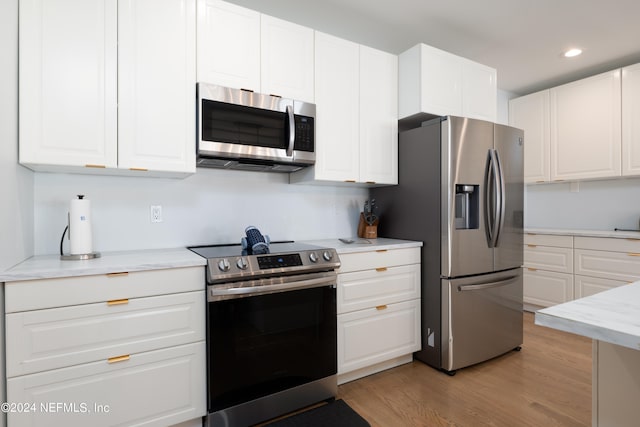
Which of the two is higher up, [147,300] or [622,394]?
[147,300]

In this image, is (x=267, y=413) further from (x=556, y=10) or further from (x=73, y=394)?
(x=556, y=10)

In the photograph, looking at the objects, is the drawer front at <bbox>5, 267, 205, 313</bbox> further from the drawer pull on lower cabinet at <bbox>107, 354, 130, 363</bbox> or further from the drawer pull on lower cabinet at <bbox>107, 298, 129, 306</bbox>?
the drawer pull on lower cabinet at <bbox>107, 354, 130, 363</bbox>

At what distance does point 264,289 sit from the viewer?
1.82 metres

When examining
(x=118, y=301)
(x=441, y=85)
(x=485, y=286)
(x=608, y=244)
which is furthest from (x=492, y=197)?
(x=118, y=301)

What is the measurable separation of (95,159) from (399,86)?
2261 millimetres

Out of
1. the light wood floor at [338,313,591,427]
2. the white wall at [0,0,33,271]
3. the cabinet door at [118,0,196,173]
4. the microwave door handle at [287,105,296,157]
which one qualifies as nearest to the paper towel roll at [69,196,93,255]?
the white wall at [0,0,33,271]

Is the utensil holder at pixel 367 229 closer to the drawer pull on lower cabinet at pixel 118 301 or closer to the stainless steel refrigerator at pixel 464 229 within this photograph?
the stainless steel refrigerator at pixel 464 229

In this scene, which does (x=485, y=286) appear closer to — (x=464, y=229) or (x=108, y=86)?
(x=464, y=229)

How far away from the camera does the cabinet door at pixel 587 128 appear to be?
3420 millimetres

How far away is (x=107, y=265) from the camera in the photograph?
153 cm

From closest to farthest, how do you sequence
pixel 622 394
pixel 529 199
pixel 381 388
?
pixel 622 394, pixel 381 388, pixel 529 199

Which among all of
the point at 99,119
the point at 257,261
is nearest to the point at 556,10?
the point at 257,261

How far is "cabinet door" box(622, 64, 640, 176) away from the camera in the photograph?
3.26m

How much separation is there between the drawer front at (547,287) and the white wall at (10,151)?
4.39 m
